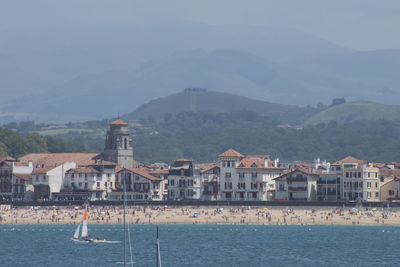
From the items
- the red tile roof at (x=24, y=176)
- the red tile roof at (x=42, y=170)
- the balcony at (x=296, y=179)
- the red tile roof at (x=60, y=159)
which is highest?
the red tile roof at (x=60, y=159)

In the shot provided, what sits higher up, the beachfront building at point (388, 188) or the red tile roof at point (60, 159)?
the red tile roof at point (60, 159)

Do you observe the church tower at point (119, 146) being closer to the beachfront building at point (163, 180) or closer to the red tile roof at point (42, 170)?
the beachfront building at point (163, 180)

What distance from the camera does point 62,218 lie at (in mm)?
141375

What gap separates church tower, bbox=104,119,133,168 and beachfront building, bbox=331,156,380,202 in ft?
138

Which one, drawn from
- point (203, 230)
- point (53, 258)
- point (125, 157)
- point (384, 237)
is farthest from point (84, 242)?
point (125, 157)

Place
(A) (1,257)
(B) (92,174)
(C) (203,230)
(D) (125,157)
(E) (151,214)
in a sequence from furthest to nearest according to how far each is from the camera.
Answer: (D) (125,157)
(B) (92,174)
(E) (151,214)
(C) (203,230)
(A) (1,257)

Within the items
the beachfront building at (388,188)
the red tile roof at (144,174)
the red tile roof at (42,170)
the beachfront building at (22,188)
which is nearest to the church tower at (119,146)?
the red tile roof at (144,174)

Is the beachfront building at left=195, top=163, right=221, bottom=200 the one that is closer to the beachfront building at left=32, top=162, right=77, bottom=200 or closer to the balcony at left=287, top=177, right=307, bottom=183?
the balcony at left=287, top=177, right=307, bottom=183

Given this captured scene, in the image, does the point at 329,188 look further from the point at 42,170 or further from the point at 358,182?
the point at 42,170

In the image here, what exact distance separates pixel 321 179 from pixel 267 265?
2302 inches

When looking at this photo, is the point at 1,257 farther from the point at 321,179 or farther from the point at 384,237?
the point at 321,179

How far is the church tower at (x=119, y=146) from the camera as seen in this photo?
174 m

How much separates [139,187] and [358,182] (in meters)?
34.0

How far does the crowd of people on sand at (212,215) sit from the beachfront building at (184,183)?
1121 centimetres
